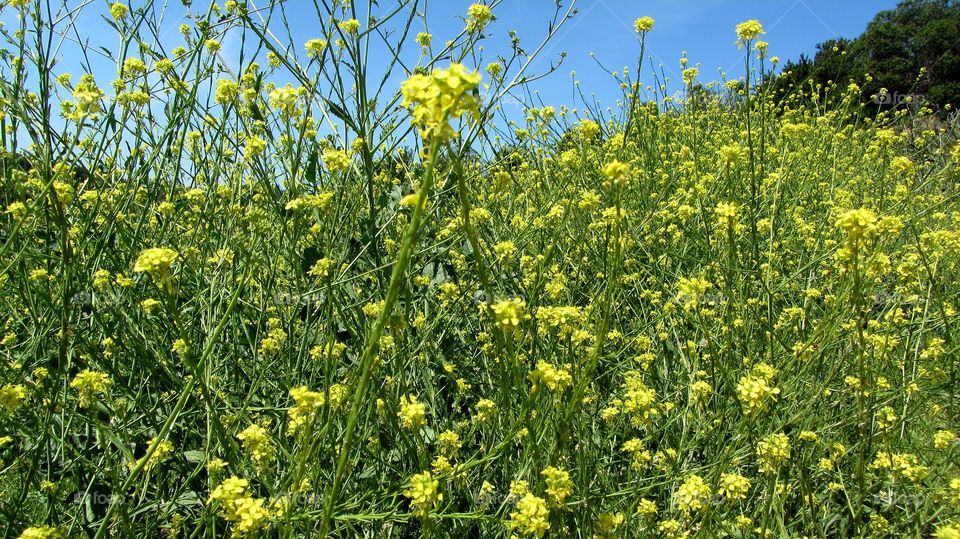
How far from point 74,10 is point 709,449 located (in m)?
2.80

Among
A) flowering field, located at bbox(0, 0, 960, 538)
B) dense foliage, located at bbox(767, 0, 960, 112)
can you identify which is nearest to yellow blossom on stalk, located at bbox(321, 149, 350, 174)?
flowering field, located at bbox(0, 0, 960, 538)

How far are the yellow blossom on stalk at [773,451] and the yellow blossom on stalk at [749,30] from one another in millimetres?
1569

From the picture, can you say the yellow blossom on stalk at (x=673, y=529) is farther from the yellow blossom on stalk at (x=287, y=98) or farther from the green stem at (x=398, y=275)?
the yellow blossom on stalk at (x=287, y=98)

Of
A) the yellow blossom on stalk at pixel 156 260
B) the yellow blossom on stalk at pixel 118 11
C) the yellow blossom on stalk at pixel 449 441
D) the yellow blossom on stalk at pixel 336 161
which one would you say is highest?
the yellow blossom on stalk at pixel 118 11

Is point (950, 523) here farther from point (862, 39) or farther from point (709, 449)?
point (862, 39)

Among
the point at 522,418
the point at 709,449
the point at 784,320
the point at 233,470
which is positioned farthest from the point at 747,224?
the point at 233,470

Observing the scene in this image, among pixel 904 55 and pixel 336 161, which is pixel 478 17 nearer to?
pixel 336 161

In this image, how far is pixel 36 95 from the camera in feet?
8.82

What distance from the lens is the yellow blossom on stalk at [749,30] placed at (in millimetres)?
2342

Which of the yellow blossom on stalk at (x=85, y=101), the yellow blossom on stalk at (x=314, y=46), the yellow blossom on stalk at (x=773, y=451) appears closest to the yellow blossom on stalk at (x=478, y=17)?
the yellow blossom on stalk at (x=314, y=46)

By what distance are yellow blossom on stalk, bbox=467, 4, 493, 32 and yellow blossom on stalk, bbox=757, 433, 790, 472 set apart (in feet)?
5.44

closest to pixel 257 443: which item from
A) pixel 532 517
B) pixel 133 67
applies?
pixel 532 517

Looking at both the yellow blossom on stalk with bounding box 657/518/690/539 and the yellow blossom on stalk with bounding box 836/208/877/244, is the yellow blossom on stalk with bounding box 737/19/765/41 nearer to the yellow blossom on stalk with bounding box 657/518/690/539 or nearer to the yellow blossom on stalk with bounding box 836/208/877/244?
the yellow blossom on stalk with bounding box 836/208/877/244

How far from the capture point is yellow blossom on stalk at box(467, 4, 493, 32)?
222cm
